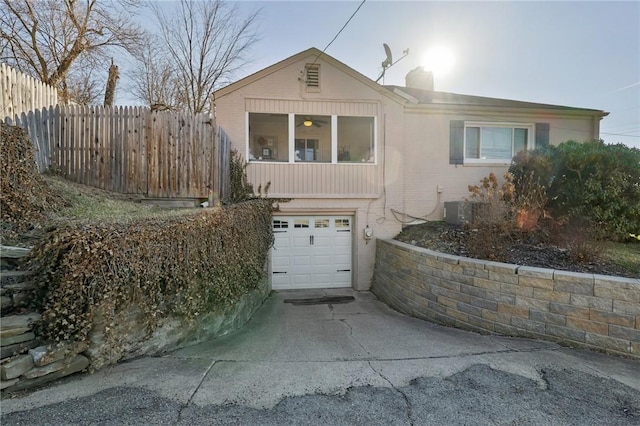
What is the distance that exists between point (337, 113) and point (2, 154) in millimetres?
6854

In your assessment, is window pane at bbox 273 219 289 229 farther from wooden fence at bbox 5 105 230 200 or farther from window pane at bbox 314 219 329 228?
wooden fence at bbox 5 105 230 200

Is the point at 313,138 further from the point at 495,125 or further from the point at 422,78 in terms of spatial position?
the point at 422,78

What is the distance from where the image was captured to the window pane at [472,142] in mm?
9297

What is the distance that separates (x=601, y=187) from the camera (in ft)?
20.0

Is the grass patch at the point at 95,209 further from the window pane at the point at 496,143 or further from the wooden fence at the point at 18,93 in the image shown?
the window pane at the point at 496,143

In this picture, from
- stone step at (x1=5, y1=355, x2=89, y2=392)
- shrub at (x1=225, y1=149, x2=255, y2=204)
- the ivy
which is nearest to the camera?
stone step at (x1=5, y1=355, x2=89, y2=392)

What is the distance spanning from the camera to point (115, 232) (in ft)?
9.54

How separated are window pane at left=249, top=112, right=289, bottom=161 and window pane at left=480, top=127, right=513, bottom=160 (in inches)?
234

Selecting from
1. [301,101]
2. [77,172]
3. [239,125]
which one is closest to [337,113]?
[301,101]

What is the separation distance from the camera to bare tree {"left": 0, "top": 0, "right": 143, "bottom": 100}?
469 inches

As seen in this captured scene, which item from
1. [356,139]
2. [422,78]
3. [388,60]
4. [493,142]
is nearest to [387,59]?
[388,60]

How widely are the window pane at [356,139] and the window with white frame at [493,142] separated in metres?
2.91

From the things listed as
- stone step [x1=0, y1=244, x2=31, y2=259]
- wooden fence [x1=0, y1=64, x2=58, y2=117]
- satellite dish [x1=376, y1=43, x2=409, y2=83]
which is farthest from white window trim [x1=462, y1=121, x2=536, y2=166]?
wooden fence [x1=0, y1=64, x2=58, y2=117]

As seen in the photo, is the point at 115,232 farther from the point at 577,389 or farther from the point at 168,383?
the point at 577,389
